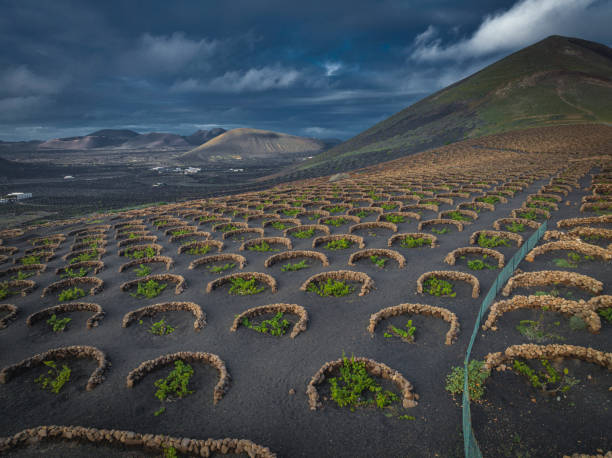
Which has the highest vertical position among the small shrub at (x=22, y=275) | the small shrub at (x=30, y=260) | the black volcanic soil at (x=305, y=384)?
the small shrub at (x=30, y=260)

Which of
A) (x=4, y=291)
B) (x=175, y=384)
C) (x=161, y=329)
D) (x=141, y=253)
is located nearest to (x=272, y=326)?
(x=175, y=384)

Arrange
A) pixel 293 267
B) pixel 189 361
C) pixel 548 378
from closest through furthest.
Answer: pixel 548 378, pixel 189 361, pixel 293 267

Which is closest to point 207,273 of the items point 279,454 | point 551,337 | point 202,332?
point 202,332

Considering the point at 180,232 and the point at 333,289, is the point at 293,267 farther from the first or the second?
the point at 180,232

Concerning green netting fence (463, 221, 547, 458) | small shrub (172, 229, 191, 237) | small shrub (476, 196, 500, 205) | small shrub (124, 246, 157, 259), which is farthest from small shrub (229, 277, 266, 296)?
small shrub (476, 196, 500, 205)

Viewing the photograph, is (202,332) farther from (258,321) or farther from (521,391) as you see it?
(521,391)

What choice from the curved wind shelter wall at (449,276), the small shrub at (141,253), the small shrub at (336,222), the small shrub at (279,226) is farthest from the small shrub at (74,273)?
the curved wind shelter wall at (449,276)

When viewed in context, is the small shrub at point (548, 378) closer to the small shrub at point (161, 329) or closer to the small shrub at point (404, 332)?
the small shrub at point (404, 332)
